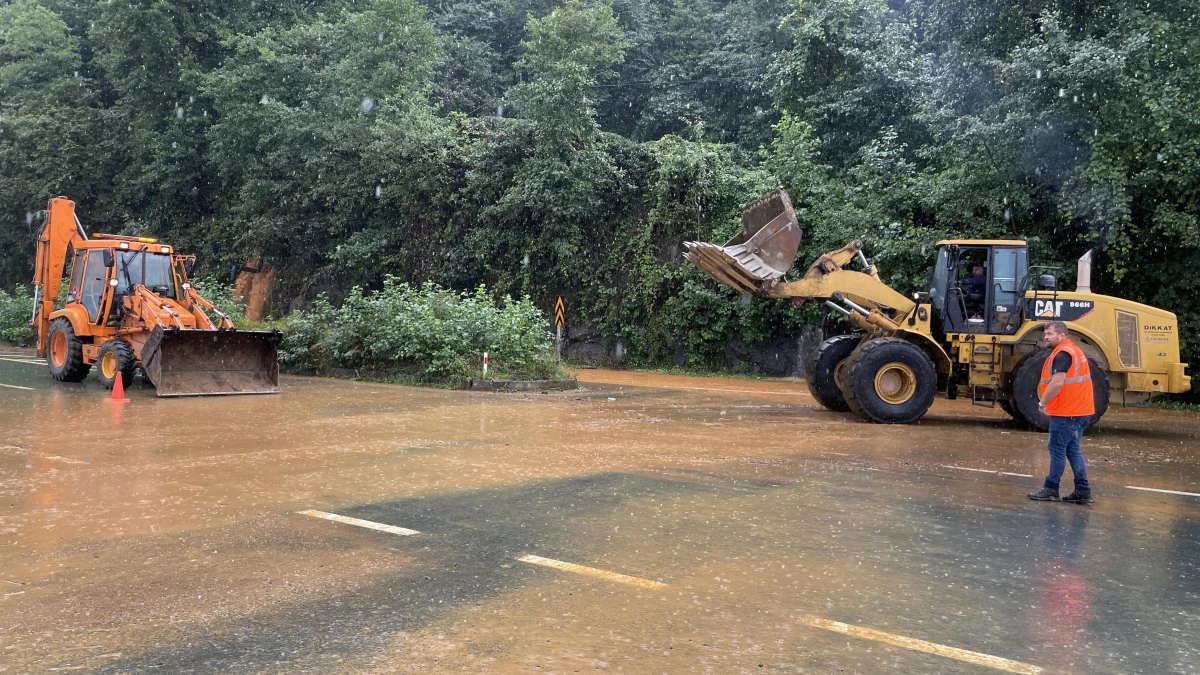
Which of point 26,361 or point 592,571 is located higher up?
point 26,361

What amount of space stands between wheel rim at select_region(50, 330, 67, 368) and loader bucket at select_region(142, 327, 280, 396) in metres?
2.94

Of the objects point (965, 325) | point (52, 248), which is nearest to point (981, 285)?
point (965, 325)

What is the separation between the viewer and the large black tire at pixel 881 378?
1411cm

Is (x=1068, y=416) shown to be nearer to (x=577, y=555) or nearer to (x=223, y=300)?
(x=577, y=555)

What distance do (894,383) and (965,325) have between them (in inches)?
56.3

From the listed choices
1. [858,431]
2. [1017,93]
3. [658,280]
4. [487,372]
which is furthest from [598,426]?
[658,280]

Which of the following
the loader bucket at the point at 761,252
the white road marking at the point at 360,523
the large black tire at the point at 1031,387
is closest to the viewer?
the white road marking at the point at 360,523

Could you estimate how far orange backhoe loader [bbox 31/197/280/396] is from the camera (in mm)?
16344

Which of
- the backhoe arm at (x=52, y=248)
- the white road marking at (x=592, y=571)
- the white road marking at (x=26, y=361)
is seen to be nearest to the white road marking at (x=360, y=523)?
the white road marking at (x=592, y=571)

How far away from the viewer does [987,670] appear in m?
4.22

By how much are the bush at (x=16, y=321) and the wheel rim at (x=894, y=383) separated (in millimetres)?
30449

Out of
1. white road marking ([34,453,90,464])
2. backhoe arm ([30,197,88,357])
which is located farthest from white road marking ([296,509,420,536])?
backhoe arm ([30,197,88,357])

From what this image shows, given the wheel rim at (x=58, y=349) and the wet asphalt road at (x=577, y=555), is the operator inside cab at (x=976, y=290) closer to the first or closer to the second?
the wet asphalt road at (x=577, y=555)

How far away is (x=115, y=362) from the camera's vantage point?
16516 millimetres
